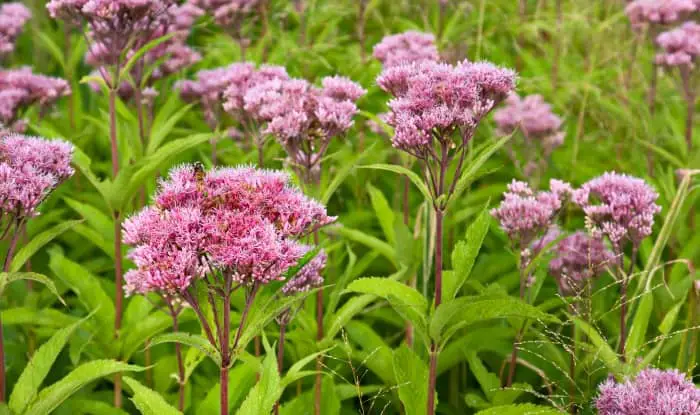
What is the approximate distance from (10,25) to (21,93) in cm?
151

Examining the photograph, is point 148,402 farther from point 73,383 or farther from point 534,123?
point 534,123

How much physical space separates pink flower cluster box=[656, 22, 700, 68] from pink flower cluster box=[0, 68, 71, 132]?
3.41 meters

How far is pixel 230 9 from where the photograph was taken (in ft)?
14.9

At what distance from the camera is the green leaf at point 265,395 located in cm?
203

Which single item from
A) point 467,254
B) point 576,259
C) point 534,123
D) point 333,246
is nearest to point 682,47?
point 534,123

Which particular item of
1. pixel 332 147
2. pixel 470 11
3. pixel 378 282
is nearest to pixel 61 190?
pixel 332 147

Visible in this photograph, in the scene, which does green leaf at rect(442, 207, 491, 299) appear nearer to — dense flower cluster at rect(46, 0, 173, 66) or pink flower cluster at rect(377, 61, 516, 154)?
pink flower cluster at rect(377, 61, 516, 154)

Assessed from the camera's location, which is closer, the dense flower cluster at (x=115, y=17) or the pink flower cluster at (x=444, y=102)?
the pink flower cluster at (x=444, y=102)

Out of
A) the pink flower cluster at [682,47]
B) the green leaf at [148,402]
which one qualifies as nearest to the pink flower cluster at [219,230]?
the green leaf at [148,402]

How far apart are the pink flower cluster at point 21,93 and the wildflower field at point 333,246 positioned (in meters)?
0.01

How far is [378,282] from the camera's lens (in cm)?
232

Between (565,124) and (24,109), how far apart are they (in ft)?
11.5

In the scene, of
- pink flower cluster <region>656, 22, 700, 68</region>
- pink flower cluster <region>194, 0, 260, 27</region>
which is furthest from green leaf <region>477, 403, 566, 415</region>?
pink flower cluster <region>194, 0, 260, 27</region>

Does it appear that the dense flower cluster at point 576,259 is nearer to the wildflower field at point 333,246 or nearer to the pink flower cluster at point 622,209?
the wildflower field at point 333,246
